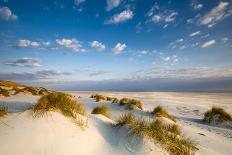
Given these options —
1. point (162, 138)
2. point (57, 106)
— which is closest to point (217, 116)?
point (162, 138)

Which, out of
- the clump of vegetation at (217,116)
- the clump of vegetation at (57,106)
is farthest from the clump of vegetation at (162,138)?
the clump of vegetation at (217,116)

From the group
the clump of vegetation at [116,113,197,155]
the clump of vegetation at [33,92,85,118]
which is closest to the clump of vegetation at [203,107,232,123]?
the clump of vegetation at [116,113,197,155]

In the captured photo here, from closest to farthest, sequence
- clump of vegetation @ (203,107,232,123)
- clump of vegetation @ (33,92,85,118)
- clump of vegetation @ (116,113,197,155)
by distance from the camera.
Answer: clump of vegetation @ (116,113,197,155) → clump of vegetation @ (33,92,85,118) → clump of vegetation @ (203,107,232,123)

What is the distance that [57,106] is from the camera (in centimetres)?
505

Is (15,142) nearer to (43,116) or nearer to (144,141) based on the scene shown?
(43,116)

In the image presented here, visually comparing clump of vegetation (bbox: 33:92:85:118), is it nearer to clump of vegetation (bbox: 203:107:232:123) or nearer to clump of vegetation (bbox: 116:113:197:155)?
clump of vegetation (bbox: 116:113:197:155)

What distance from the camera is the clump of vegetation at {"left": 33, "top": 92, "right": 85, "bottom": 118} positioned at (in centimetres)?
463

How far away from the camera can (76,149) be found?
13.3 feet

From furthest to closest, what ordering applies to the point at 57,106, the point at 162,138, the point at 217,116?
the point at 217,116 < the point at 57,106 < the point at 162,138

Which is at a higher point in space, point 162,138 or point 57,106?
point 57,106

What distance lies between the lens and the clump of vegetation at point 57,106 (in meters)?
4.63

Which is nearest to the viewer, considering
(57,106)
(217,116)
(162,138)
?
(162,138)

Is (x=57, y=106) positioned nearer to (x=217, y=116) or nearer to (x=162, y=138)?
(x=162, y=138)

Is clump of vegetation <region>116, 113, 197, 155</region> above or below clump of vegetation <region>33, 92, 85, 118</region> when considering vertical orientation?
below
